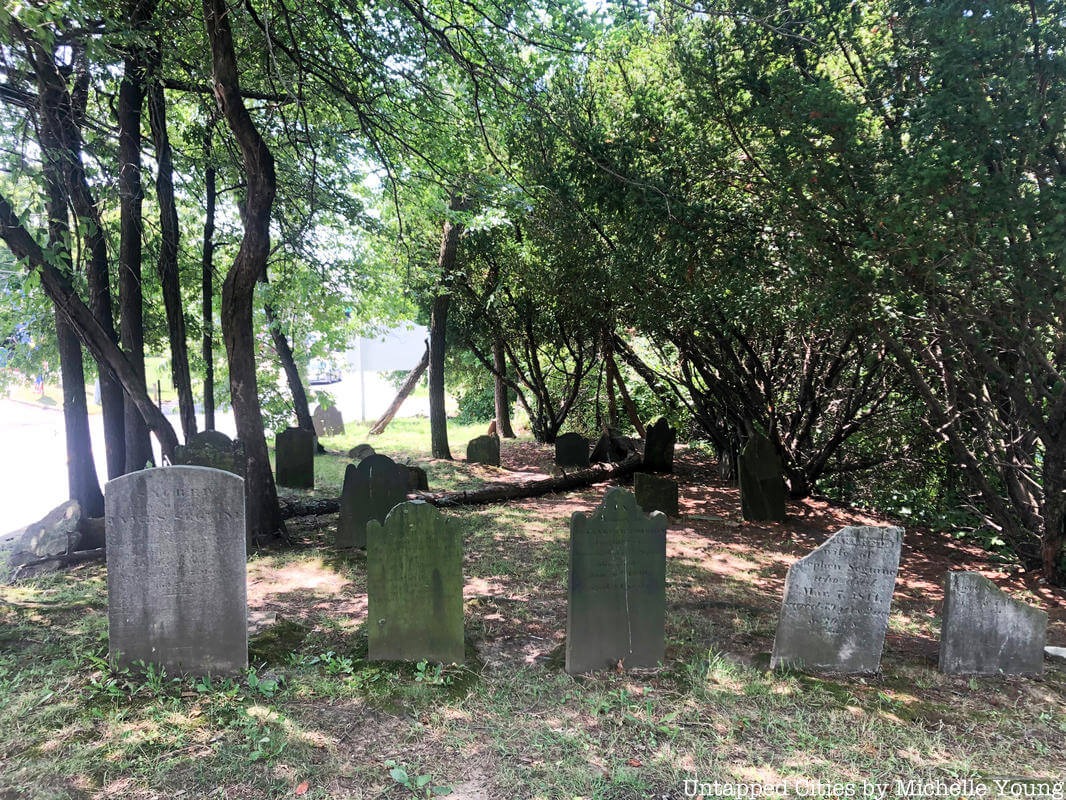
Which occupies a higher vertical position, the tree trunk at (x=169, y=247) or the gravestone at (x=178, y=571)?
the tree trunk at (x=169, y=247)

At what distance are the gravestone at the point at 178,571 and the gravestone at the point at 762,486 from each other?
6.62 m

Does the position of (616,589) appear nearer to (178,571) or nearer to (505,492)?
(178,571)

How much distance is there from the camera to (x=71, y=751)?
3.12 m

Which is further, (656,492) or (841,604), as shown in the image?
(656,492)

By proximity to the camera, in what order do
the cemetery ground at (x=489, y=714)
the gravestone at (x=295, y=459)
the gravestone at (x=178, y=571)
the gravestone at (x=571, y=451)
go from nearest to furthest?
the cemetery ground at (x=489, y=714) < the gravestone at (x=178, y=571) < the gravestone at (x=295, y=459) < the gravestone at (x=571, y=451)

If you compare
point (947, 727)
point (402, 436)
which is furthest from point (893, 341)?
point (402, 436)

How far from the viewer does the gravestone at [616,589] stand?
4113mm

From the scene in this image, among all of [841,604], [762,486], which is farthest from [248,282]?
[762,486]

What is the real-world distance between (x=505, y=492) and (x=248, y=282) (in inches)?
A: 196

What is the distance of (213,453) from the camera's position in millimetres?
6770

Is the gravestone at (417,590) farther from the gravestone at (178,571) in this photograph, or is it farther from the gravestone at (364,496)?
the gravestone at (364,496)

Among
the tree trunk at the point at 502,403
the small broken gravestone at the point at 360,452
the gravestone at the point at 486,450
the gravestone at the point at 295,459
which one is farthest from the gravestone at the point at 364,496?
the tree trunk at the point at 502,403

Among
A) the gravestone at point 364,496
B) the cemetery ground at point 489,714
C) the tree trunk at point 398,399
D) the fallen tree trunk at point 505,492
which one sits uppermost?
the tree trunk at point 398,399

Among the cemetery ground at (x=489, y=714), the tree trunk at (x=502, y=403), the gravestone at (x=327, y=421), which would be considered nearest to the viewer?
the cemetery ground at (x=489, y=714)
